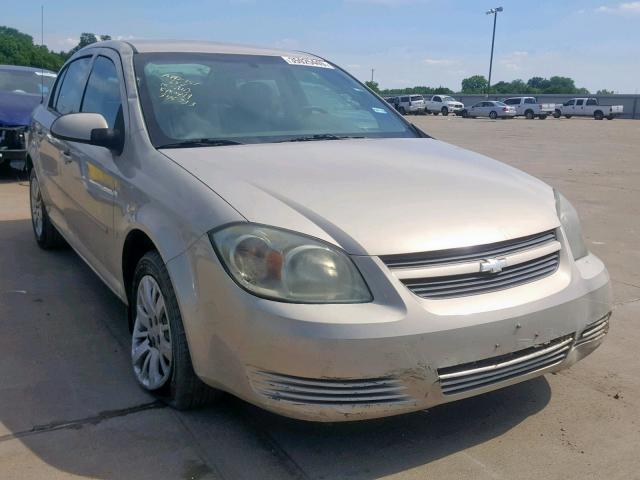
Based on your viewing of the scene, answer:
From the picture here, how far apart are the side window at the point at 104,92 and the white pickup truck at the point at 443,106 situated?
2076 inches

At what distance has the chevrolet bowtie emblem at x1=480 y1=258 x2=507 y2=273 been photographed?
254 centimetres

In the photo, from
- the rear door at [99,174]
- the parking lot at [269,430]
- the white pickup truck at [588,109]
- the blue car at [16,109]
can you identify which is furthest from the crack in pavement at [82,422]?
the white pickup truck at [588,109]

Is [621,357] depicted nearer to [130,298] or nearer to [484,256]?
[484,256]

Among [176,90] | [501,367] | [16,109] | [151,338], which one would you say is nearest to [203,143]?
[176,90]

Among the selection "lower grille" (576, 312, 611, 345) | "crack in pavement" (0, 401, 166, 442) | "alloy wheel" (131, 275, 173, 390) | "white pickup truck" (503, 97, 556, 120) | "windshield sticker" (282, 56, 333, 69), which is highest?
"white pickup truck" (503, 97, 556, 120)

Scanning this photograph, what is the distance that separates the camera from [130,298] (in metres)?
3.41

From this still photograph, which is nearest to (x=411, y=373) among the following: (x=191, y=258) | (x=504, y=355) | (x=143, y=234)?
(x=504, y=355)

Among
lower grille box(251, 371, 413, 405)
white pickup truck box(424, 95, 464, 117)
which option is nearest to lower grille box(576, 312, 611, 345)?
lower grille box(251, 371, 413, 405)

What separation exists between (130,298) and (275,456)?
121 centimetres

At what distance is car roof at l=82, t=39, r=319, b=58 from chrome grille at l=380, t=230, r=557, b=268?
85.8 inches

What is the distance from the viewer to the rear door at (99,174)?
354cm

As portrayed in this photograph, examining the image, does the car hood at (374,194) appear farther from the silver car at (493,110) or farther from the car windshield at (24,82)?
the silver car at (493,110)

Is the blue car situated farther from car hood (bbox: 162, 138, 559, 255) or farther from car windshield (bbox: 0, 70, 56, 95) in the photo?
car hood (bbox: 162, 138, 559, 255)

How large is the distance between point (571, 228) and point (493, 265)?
75 centimetres
